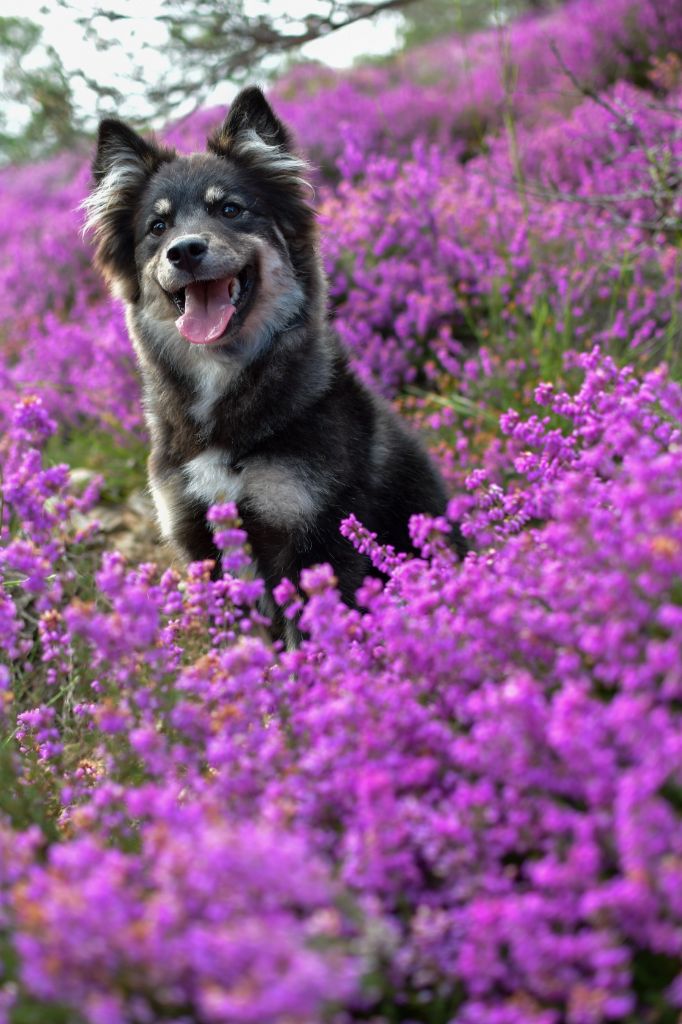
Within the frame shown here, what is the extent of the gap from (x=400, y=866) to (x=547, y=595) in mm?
638

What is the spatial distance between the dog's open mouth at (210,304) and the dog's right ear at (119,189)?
46 centimetres

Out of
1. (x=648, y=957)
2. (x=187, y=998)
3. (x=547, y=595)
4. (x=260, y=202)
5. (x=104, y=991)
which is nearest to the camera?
(x=104, y=991)

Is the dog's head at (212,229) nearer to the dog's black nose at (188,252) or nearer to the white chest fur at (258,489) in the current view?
the dog's black nose at (188,252)

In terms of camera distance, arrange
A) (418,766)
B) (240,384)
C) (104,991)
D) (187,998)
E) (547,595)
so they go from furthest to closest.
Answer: (240,384) < (547,595) < (418,766) < (187,998) < (104,991)

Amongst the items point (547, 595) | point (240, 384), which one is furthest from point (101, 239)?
point (547, 595)

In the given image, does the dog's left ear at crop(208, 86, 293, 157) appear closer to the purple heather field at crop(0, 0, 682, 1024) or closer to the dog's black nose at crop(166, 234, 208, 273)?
the dog's black nose at crop(166, 234, 208, 273)

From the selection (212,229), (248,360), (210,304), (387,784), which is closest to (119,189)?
(212,229)

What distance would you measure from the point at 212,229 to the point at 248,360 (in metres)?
0.57

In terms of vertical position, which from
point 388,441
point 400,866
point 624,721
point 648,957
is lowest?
point 388,441

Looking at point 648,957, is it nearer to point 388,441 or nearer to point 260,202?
point 388,441

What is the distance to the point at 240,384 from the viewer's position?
3.95 m

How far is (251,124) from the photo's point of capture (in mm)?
4328

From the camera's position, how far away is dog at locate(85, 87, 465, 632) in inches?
145

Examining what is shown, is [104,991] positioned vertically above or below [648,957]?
above
